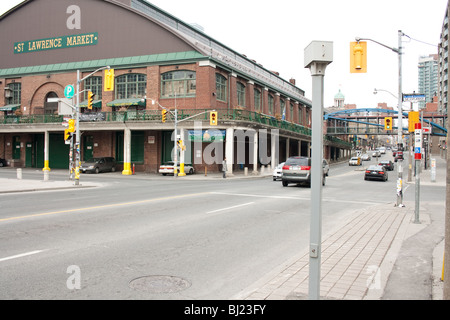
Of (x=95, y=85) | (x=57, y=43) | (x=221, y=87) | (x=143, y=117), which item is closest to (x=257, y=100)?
(x=221, y=87)

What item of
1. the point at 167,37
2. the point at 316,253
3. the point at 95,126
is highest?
the point at 167,37

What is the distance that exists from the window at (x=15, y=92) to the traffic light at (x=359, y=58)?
52010 millimetres

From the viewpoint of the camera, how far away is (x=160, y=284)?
5660 mm

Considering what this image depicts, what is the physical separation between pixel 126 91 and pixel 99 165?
32.8ft

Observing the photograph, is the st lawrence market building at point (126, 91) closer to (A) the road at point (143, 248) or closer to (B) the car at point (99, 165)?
(B) the car at point (99, 165)

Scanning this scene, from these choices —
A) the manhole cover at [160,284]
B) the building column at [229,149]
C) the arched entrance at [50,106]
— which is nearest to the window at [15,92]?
the arched entrance at [50,106]

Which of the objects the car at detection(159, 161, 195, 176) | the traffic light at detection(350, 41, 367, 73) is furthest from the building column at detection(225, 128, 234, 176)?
the traffic light at detection(350, 41, 367, 73)

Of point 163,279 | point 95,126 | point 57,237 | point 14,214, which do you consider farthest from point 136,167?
point 163,279

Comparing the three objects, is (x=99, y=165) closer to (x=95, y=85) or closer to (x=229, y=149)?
(x=95, y=85)

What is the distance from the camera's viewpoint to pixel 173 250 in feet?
25.3

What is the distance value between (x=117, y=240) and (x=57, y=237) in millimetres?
1360

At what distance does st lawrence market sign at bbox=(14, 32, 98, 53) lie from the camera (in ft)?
162

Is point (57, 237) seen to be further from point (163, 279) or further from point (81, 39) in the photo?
point (81, 39)

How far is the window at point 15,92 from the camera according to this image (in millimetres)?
54500
